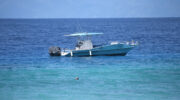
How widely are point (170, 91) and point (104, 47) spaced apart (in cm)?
1822

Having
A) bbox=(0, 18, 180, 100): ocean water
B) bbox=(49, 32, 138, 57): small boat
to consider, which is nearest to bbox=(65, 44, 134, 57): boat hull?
bbox=(49, 32, 138, 57): small boat

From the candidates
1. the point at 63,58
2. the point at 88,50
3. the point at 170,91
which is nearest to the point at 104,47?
the point at 88,50

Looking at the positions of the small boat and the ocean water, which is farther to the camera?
the small boat

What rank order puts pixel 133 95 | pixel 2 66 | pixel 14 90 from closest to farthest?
pixel 133 95, pixel 14 90, pixel 2 66

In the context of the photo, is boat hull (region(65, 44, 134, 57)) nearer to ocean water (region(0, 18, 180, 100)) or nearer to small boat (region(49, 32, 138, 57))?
small boat (region(49, 32, 138, 57))

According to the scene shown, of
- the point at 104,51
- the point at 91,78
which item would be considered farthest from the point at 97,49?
the point at 91,78

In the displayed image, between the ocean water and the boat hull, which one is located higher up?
the boat hull

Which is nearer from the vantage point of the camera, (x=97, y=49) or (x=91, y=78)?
(x=91, y=78)

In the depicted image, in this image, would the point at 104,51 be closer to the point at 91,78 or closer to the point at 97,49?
the point at 97,49

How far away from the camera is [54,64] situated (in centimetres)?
3716

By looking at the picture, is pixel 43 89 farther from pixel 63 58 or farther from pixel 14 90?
pixel 63 58

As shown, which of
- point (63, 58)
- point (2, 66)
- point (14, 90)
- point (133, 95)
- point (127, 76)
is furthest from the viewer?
point (63, 58)

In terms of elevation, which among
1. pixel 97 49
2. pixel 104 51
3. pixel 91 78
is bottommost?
pixel 91 78

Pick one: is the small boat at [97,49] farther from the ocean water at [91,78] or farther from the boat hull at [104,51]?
the ocean water at [91,78]
